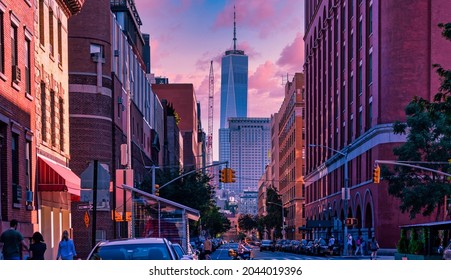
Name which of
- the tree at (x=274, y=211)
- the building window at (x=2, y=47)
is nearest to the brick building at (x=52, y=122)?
the building window at (x=2, y=47)

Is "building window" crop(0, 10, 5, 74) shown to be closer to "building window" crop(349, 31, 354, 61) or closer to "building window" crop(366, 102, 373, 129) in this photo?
"building window" crop(366, 102, 373, 129)

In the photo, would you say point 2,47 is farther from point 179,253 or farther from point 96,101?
point 96,101

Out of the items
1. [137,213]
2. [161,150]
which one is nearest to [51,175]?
[137,213]

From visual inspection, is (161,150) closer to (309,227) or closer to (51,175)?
(309,227)

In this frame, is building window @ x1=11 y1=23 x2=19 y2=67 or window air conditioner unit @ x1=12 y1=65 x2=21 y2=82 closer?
window air conditioner unit @ x1=12 y1=65 x2=21 y2=82

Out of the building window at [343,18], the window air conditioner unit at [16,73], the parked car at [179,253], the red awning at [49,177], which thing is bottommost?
the parked car at [179,253]

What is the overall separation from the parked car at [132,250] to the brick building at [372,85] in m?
60.8

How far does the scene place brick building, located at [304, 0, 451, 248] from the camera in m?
72.1

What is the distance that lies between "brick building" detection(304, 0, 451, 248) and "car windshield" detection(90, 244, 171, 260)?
6091 centimetres

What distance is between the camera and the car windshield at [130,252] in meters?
12.0

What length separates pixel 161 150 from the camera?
120 m

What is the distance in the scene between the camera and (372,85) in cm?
7712

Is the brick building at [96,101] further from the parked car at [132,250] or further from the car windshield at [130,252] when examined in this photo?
the car windshield at [130,252]

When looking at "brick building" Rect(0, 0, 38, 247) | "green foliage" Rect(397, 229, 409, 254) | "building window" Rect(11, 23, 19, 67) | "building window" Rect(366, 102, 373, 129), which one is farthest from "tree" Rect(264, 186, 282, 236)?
"building window" Rect(11, 23, 19, 67)
